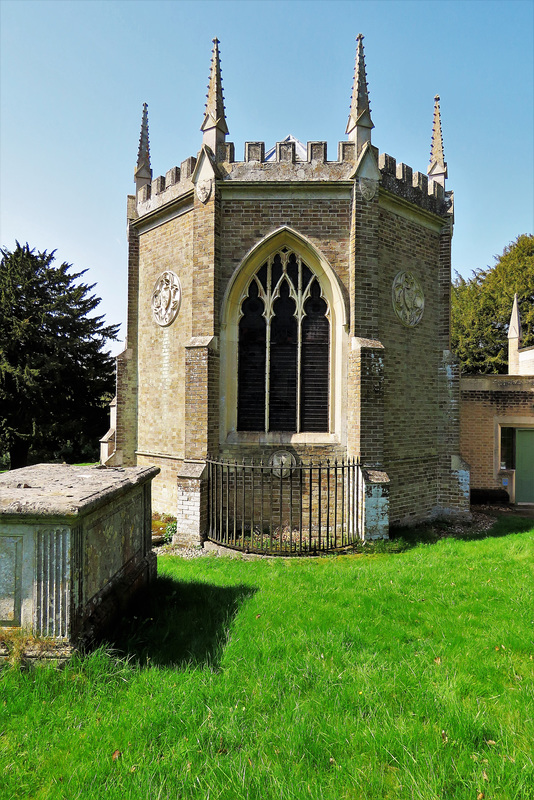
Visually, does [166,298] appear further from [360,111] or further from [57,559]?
[57,559]

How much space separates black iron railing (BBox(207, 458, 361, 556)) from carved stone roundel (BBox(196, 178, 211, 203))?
5019 mm

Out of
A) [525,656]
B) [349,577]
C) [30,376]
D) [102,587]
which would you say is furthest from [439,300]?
[30,376]

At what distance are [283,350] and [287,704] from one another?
6219 millimetres

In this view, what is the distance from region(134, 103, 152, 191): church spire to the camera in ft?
32.8

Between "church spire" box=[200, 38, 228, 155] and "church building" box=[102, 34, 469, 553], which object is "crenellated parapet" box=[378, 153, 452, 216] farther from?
"church spire" box=[200, 38, 228, 155]

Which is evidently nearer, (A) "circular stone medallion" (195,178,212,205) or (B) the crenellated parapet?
(A) "circular stone medallion" (195,178,212,205)

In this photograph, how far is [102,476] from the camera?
422cm

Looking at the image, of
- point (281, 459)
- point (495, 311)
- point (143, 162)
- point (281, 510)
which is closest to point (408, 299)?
point (281, 459)

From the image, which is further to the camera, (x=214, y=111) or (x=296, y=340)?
(x=296, y=340)

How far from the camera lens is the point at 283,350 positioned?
8.09 m

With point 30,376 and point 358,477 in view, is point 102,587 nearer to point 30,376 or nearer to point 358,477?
point 358,477

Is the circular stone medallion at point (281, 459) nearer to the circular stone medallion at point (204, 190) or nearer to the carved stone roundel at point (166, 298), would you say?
the carved stone roundel at point (166, 298)

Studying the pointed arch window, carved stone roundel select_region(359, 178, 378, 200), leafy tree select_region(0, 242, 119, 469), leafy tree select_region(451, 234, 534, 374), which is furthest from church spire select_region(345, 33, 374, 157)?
leafy tree select_region(451, 234, 534, 374)

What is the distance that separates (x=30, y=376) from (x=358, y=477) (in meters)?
16.2
